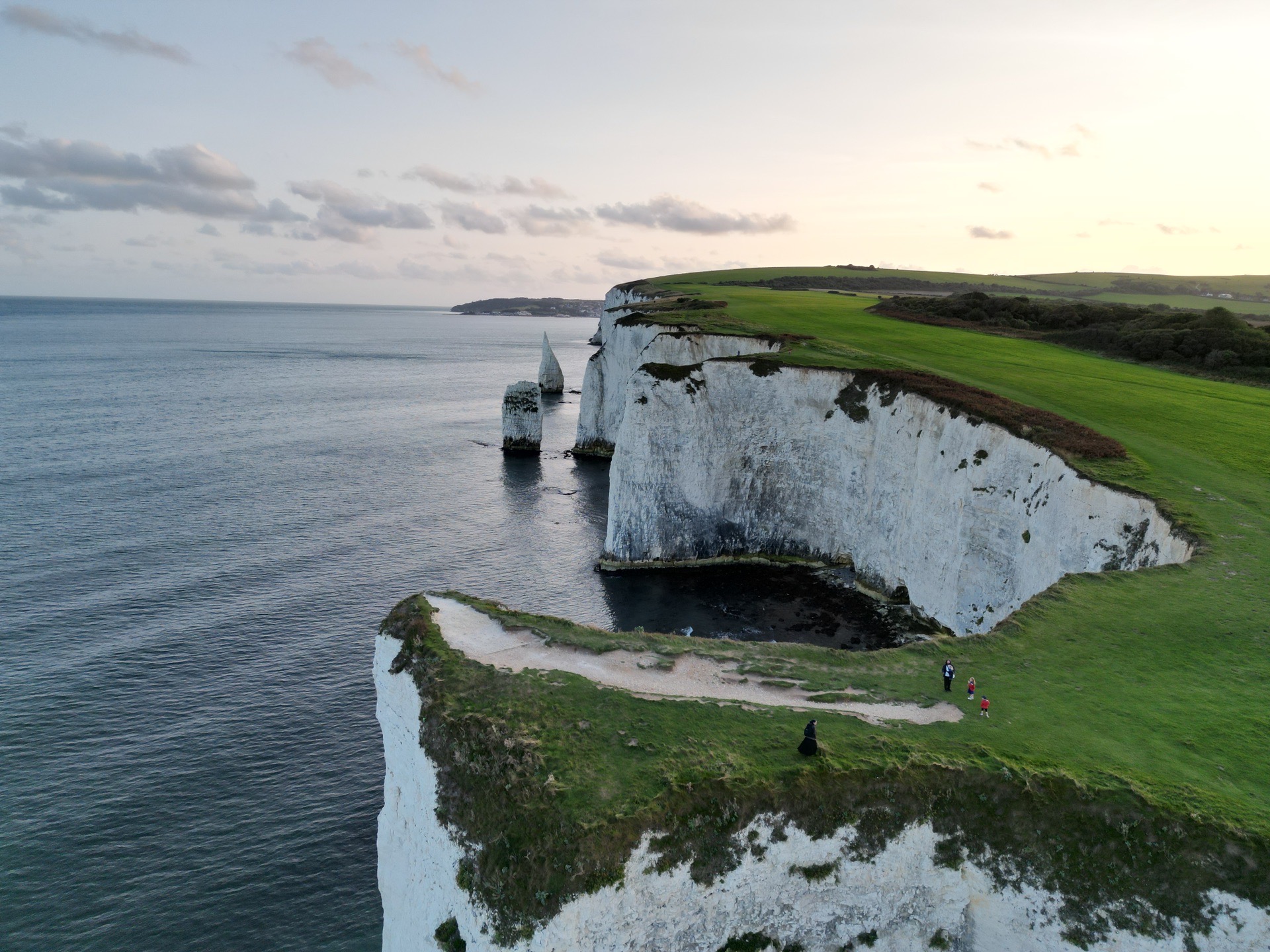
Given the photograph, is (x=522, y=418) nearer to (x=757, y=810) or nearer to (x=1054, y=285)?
(x=757, y=810)

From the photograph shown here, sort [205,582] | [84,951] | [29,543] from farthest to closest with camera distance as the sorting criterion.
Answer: [29,543] → [205,582] → [84,951]

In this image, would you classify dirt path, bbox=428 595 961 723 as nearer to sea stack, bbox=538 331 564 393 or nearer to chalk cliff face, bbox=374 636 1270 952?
chalk cliff face, bbox=374 636 1270 952

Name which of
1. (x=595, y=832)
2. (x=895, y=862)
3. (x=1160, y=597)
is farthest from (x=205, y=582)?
(x=1160, y=597)

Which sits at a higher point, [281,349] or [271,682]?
[281,349]

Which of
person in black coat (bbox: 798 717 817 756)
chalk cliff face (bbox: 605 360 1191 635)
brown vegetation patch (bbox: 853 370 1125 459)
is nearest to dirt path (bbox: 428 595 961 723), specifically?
person in black coat (bbox: 798 717 817 756)

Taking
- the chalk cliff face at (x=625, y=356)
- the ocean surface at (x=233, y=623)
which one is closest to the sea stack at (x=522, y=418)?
the ocean surface at (x=233, y=623)

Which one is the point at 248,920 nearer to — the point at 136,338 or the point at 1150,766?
the point at 1150,766
